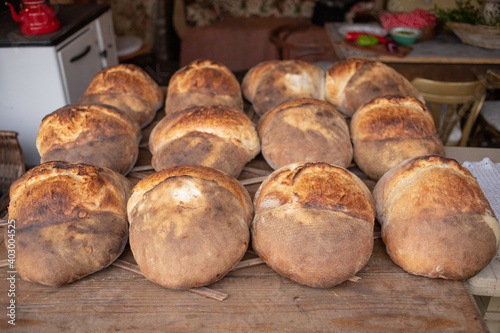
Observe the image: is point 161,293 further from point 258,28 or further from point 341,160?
point 258,28

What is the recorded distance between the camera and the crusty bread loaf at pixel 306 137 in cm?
174

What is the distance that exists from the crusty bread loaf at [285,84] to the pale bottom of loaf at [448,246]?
3.68 feet

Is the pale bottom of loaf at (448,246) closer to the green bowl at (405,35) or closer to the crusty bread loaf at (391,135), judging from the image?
the crusty bread loaf at (391,135)

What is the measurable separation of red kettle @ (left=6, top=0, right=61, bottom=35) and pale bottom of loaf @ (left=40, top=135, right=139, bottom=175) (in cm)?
147

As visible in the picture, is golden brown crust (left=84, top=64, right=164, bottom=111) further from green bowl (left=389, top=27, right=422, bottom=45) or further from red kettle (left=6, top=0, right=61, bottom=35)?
green bowl (left=389, top=27, right=422, bottom=45)

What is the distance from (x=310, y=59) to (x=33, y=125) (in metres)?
3.78

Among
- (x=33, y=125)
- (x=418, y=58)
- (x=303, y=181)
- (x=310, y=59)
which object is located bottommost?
(x=310, y=59)

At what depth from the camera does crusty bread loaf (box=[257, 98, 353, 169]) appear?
1.74 metres

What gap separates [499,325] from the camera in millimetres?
1595

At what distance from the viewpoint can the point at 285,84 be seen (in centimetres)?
225

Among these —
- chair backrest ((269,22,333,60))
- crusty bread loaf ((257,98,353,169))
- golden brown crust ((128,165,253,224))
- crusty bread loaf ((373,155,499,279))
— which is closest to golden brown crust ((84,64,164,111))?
crusty bread loaf ((257,98,353,169))

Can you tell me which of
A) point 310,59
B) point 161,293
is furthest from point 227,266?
point 310,59

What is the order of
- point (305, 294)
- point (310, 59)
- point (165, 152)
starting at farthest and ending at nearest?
point (310, 59), point (165, 152), point (305, 294)

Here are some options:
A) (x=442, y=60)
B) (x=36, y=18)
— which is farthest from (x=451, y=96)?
(x=36, y=18)
